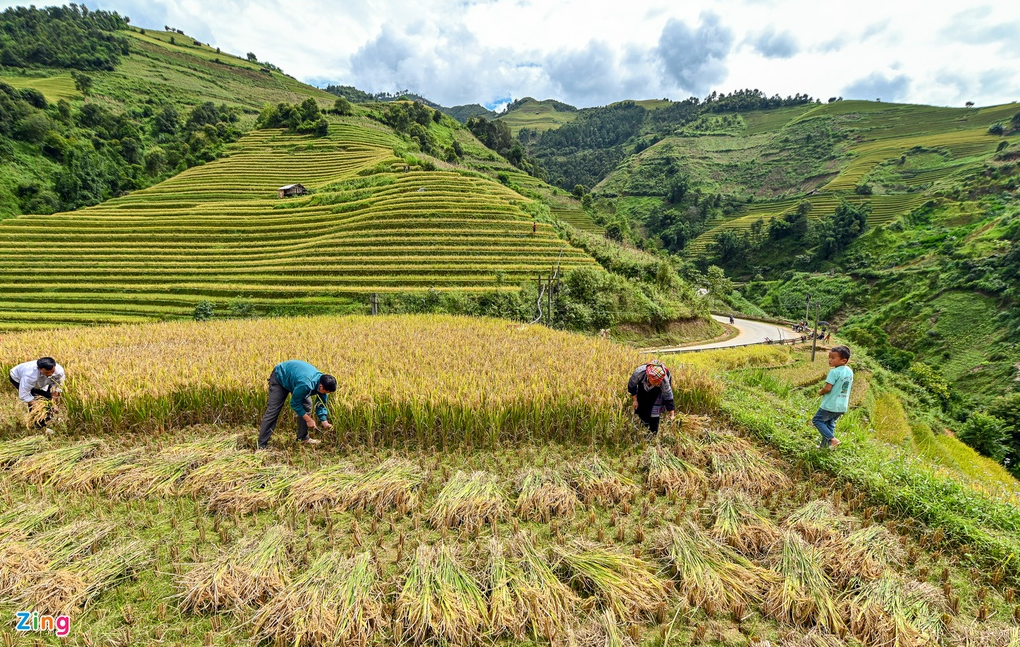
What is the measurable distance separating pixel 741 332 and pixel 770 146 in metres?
102

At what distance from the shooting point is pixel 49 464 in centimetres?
499

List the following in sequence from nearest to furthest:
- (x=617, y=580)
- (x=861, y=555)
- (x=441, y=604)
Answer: (x=441, y=604), (x=617, y=580), (x=861, y=555)

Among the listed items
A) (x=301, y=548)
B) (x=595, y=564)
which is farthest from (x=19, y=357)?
(x=595, y=564)

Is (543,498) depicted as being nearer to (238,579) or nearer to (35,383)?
(238,579)

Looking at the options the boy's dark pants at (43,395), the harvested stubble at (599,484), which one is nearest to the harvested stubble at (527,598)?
the harvested stubble at (599,484)

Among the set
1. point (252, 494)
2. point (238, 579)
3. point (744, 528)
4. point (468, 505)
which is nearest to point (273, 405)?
point (252, 494)

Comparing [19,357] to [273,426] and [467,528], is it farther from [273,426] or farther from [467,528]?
[467,528]

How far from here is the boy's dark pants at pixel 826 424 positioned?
5.82 metres

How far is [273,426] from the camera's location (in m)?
5.64

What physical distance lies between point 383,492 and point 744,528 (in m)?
3.97

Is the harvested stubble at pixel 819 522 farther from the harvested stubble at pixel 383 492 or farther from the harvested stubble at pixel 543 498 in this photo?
the harvested stubble at pixel 383 492

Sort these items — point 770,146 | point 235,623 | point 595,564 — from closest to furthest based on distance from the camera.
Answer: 1. point 235,623
2. point 595,564
3. point 770,146

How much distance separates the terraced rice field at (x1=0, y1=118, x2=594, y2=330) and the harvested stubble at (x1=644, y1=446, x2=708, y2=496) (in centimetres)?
1863

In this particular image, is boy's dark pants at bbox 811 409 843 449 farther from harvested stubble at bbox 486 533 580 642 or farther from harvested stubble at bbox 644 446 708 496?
harvested stubble at bbox 486 533 580 642
